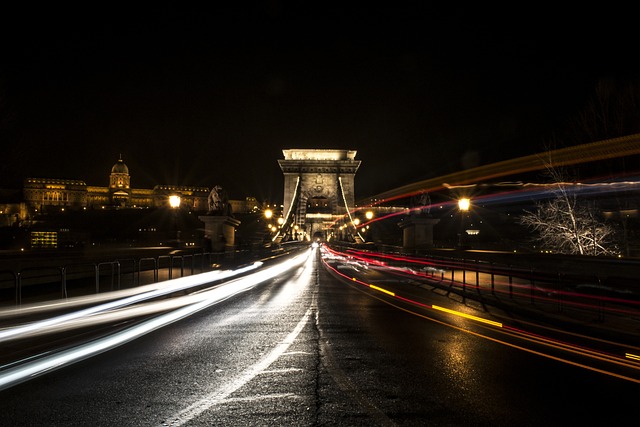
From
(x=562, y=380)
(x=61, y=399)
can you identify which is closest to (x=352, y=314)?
(x=562, y=380)

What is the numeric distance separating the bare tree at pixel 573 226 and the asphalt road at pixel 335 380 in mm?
19085

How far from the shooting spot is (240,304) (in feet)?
42.0

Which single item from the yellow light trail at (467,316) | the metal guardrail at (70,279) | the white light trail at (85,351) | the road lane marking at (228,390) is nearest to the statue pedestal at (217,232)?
the metal guardrail at (70,279)

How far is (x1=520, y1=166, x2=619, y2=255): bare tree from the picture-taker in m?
26.0

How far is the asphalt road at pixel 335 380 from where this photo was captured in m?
4.48

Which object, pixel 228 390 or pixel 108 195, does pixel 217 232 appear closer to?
pixel 228 390

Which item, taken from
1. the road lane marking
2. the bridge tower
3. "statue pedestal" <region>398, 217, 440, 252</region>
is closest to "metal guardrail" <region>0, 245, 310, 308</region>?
the road lane marking

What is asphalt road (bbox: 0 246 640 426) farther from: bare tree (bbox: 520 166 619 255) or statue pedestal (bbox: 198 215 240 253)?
statue pedestal (bbox: 198 215 240 253)

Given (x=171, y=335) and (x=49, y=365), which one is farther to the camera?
(x=171, y=335)

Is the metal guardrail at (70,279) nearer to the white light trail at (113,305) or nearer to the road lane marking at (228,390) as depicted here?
the white light trail at (113,305)

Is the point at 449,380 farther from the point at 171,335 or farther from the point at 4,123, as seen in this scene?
the point at 4,123

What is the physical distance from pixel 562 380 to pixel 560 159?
2637cm

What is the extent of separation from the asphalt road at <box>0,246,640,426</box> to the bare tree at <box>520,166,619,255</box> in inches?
751

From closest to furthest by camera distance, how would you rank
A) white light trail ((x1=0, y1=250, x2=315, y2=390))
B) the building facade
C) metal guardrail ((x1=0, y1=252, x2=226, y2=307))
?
white light trail ((x1=0, y1=250, x2=315, y2=390)), metal guardrail ((x1=0, y1=252, x2=226, y2=307)), the building facade
